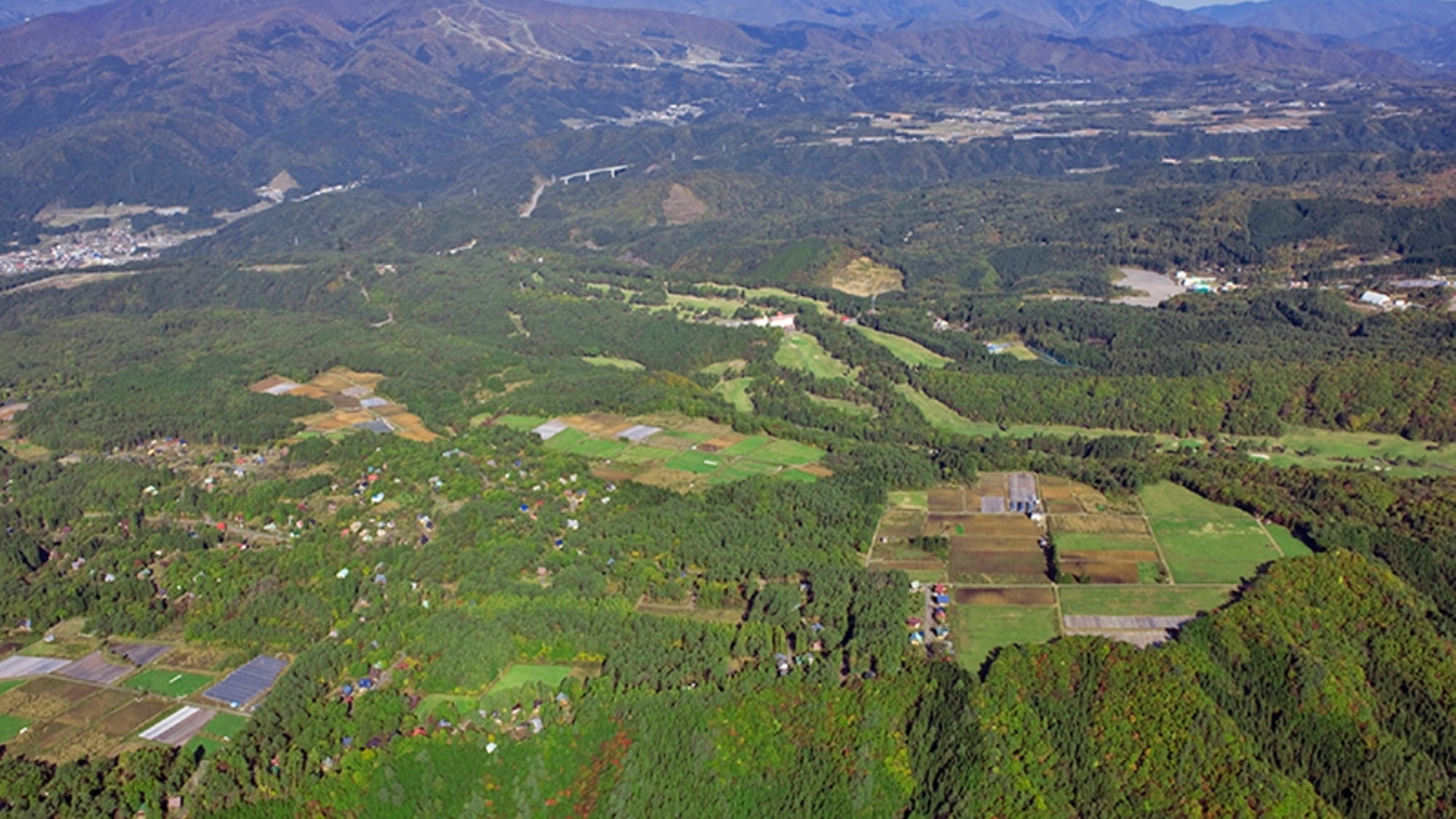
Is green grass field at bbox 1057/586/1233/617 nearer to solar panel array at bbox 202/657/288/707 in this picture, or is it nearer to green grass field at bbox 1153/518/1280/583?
green grass field at bbox 1153/518/1280/583

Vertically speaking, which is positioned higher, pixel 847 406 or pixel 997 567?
pixel 997 567

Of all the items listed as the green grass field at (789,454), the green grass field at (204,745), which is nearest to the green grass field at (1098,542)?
the green grass field at (789,454)

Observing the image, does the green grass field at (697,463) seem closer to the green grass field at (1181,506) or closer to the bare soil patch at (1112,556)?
the bare soil patch at (1112,556)

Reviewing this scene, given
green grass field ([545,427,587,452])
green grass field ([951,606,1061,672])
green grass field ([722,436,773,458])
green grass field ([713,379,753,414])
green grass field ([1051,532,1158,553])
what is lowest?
green grass field ([713,379,753,414])

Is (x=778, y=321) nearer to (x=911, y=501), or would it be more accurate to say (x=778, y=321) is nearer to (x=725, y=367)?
(x=725, y=367)

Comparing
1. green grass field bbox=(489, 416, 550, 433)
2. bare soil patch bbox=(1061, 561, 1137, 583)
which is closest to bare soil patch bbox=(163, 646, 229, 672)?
green grass field bbox=(489, 416, 550, 433)

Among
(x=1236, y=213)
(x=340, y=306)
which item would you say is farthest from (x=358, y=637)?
(x=1236, y=213)

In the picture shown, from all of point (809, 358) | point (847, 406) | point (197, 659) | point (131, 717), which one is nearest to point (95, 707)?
point (131, 717)
